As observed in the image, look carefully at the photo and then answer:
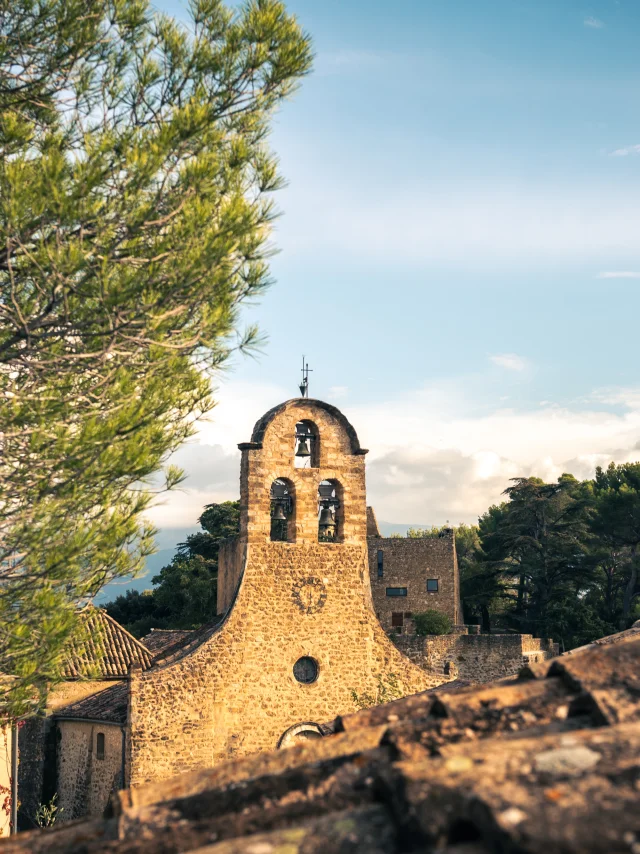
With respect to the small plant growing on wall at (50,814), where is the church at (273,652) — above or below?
above

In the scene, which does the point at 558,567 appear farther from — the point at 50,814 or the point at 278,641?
the point at 50,814

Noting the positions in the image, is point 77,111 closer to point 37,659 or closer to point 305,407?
point 37,659

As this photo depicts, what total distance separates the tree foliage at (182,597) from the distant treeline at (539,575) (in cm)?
6

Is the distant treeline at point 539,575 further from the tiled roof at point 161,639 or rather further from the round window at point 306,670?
the round window at point 306,670

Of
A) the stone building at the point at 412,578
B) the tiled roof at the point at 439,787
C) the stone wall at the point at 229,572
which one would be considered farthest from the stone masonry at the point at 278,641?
the stone building at the point at 412,578

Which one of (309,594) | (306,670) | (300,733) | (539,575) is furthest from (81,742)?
(539,575)

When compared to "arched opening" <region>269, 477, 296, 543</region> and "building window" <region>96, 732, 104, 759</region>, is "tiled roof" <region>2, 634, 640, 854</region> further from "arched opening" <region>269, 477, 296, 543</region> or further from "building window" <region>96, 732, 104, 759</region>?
"building window" <region>96, 732, 104, 759</region>

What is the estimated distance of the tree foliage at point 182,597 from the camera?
47.1m

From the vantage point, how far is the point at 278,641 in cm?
1920

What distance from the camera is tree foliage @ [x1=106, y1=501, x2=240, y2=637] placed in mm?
47094

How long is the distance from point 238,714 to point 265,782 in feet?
50.6

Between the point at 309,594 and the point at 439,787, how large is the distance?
1683 centimetres

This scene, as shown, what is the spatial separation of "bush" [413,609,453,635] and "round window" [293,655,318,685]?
74.3 feet

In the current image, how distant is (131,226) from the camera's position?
31.5ft
